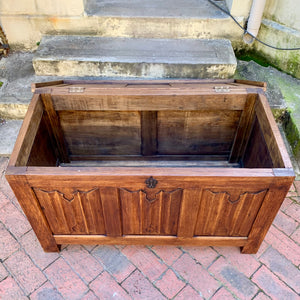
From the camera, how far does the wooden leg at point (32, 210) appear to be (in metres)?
1.89

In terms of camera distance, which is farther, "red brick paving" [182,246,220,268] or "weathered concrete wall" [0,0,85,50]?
"weathered concrete wall" [0,0,85,50]

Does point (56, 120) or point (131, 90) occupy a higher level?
point (131, 90)

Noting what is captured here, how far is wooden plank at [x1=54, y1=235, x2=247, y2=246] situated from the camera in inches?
91.7

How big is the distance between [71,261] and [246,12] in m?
3.19

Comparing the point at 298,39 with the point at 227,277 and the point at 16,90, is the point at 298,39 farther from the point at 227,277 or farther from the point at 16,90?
the point at 16,90

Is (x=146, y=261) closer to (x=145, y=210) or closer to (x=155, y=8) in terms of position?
(x=145, y=210)

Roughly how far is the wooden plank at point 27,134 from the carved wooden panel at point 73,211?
0.24 m

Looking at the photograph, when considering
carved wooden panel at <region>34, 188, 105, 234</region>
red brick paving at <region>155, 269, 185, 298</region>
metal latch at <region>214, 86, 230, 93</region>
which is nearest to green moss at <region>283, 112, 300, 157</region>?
metal latch at <region>214, 86, 230, 93</region>

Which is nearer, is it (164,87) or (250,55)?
(164,87)

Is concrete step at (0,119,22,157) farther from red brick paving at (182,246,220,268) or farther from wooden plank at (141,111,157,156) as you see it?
red brick paving at (182,246,220,268)

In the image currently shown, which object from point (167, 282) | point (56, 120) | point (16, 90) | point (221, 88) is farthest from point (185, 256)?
point (16, 90)

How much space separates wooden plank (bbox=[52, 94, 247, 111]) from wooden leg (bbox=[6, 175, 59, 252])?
85 cm

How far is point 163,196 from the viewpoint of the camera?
78.9 inches

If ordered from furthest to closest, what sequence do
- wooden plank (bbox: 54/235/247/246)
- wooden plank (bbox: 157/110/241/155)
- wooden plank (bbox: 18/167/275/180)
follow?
1. wooden plank (bbox: 157/110/241/155)
2. wooden plank (bbox: 54/235/247/246)
3. wooden plank (bbox: 18/167/275/180)
